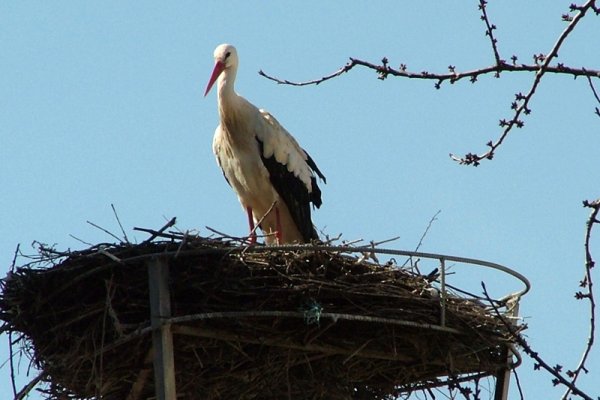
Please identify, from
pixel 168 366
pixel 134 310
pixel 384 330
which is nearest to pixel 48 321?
pixel 134 310

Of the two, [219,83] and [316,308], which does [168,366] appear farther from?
[219,83]

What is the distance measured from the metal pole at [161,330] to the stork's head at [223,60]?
326 cm

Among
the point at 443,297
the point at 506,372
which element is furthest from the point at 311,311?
the point at 506,372

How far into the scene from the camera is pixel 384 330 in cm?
733

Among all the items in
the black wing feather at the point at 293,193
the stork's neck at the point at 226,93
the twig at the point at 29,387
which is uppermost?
the stork's neck at the point at 226,93

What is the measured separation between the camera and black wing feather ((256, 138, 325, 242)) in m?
9.69

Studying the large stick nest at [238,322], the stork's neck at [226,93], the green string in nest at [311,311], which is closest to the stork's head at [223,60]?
the stork's neck at [226,93]

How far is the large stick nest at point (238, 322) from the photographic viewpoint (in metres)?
7.05

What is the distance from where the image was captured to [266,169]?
9711 mm

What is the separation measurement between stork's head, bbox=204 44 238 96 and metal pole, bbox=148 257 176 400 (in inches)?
128

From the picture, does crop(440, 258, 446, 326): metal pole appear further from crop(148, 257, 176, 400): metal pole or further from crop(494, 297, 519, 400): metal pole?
crop(148, 257, 176, 400): metal pole

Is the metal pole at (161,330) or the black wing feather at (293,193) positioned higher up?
the black wing feather at (293,193)

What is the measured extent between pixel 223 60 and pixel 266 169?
0.93m

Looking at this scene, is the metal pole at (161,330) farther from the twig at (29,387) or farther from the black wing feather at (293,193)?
the black wing feather at (293,193)
